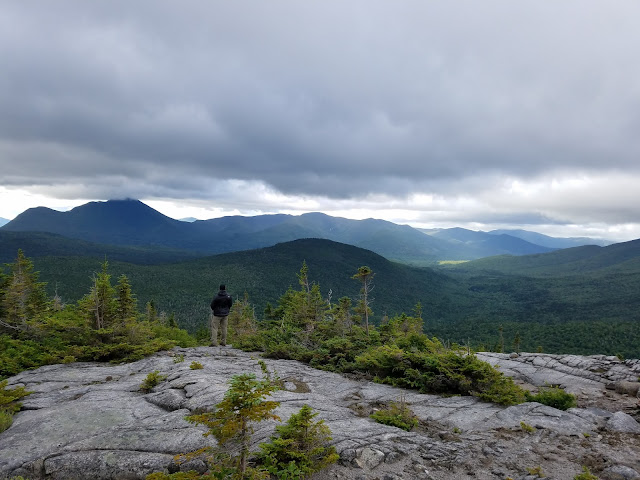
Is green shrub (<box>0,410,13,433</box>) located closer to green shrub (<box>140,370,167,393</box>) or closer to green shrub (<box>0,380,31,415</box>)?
green shrub (<box>0,380,31,415</box>)

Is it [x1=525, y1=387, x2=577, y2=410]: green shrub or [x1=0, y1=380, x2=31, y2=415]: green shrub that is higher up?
[x1=0, y1=380, x2=31, y2=415]: green shrub

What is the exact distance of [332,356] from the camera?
15539 millimetres

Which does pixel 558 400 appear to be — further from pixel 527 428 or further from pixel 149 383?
pixel 149 383

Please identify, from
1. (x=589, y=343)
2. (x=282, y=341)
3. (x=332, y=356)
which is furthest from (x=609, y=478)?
(x=589, y=343)

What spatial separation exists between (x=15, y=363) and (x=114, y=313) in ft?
19.4

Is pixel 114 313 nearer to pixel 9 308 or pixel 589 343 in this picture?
pixel 9 308

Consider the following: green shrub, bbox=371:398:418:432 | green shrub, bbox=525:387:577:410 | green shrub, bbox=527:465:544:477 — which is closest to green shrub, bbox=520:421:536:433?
green shrub, bbox=527:465:544:477

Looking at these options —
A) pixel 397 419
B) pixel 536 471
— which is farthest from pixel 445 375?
pixel 536 471

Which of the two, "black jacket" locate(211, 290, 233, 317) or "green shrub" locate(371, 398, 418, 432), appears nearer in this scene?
"green shrub" locate(371, 398, 418, 432)

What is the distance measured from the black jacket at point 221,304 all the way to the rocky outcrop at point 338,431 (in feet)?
14.8

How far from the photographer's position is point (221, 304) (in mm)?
16547

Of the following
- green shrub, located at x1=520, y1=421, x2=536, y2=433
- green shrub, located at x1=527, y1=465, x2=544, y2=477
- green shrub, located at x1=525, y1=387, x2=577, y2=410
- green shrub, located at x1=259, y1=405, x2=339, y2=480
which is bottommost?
green shrub, located at x1=525, y1=387, x2=577, y2=410

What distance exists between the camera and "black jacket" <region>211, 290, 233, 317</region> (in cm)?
1648

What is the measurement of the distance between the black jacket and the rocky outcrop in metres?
4.52
